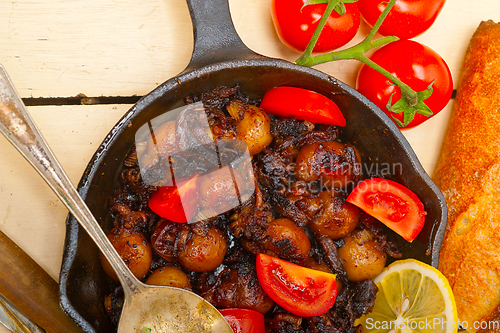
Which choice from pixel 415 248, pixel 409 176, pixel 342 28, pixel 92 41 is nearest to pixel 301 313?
pixel 415 248

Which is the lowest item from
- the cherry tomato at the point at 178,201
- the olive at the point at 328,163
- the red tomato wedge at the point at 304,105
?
the cherry tomato at the point at 178,201

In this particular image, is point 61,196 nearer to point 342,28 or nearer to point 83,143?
point 83,143

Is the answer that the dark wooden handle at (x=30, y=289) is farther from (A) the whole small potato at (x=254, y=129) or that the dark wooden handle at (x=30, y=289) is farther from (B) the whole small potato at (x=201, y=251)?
(A) the whole small potato at (x=254, y=129)

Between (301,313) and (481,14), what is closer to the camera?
(301,313)

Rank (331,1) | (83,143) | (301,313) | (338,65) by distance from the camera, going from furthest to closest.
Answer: (338,65), (83,143), (301,313), (331,1)

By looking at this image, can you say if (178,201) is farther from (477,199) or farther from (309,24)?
(477,199)

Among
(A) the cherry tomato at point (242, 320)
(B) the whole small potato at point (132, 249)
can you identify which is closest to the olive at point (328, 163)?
(A) the cherry tomato at point (242, 320)

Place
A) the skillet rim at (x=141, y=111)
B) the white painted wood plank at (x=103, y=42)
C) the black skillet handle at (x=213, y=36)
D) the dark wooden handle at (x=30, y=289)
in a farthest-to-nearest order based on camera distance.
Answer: the white painted wood plank at (x=103, y=42) → the black skillet handle at (x=213, y=36) → the dark wooden handle at (x=30, y=289) → the skillet rim at (x=141, y=111)
